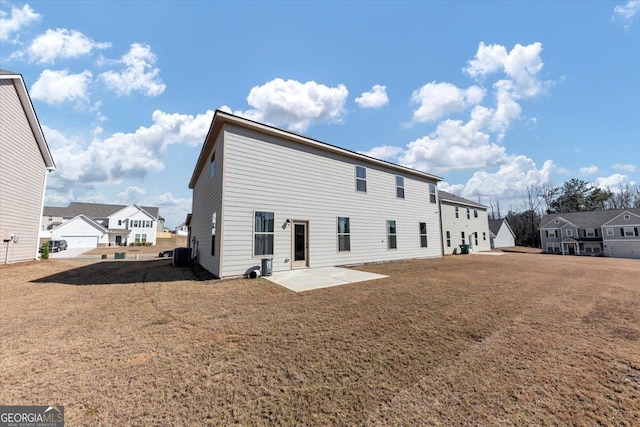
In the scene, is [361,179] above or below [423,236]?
above

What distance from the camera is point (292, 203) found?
33.1 ft

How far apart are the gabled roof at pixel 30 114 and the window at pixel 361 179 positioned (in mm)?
16393

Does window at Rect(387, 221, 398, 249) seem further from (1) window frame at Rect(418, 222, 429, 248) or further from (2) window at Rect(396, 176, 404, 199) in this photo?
(1) window frame at Rect(418, 222, 429, 248)

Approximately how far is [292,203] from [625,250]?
4160 cm

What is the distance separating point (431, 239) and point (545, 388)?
49.4 ft

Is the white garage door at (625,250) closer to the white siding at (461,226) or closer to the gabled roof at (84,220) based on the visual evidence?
the white siding at (461,226)

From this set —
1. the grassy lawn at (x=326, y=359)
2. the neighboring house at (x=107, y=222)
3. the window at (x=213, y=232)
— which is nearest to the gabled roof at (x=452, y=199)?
the grassy lawn at (x=326, y=359)

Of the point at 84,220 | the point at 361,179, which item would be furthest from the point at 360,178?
the point at 84,220

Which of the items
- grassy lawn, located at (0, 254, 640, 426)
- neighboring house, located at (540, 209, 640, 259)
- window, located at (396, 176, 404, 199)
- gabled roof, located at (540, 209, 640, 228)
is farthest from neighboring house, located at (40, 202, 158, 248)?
gabled roof, located at (540, 209, 640, 228)

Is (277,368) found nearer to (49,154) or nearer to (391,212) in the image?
(391,212)

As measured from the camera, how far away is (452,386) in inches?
106

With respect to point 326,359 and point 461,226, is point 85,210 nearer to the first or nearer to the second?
point 326,359

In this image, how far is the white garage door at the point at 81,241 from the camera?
36.3m

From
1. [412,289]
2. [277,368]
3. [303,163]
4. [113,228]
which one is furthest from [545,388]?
[113,228]
